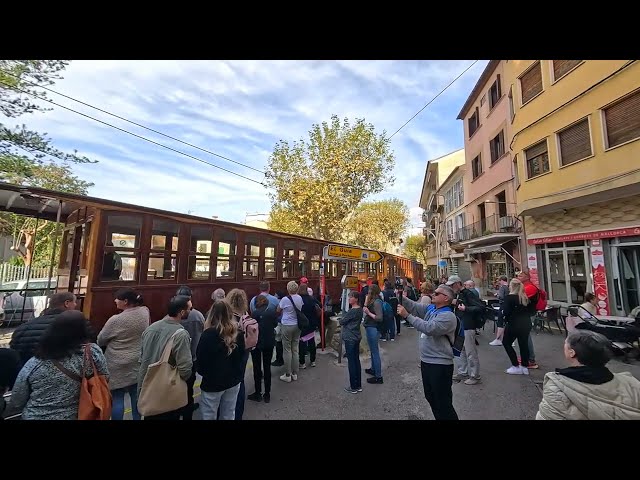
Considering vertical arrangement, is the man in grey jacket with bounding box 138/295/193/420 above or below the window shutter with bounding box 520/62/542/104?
below

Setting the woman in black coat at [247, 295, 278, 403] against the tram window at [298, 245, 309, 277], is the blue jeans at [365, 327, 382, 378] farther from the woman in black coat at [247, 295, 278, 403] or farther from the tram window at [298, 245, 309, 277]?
the tram window at [298, 245, 309, 277]

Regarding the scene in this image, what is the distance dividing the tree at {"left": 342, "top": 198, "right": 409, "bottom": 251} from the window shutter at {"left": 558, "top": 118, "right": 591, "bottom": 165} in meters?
Result: 27.6

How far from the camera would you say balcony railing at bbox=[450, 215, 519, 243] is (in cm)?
1395

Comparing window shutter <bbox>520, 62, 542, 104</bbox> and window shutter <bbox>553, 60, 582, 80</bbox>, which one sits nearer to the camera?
window shutter <bbox>553, 60, 582, 80</bbox>

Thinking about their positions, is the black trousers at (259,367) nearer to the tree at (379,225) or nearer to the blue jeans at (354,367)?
the blue jeans at (354,367)

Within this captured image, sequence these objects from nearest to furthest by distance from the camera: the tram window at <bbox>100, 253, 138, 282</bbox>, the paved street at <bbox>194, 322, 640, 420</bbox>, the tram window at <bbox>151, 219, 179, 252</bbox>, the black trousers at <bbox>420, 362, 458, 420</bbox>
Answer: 1. the black trousers at <bbox>420, 362, 458, 420</bbox>
2. the paved street at <bbox>194, 322, 640, 420</bbox>
3. the tram window at <bbox>100, 253, 138, 282</bbox>
4. the tram window at <bbox>151, 219, 179, 252</bbox>

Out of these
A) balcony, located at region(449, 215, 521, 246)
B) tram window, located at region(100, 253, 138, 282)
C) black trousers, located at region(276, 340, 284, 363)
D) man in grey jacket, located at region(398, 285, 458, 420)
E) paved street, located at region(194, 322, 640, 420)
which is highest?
balcony, located at region(449, 215, 521, 246)

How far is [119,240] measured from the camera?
587 cm

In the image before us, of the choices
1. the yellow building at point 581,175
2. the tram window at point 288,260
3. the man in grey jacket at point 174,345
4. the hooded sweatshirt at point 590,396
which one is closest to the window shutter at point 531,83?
the yellow building at point 581,175

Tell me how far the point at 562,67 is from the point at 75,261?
15.8 metres

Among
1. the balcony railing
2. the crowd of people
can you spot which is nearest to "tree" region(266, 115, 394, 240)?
the balcony railing


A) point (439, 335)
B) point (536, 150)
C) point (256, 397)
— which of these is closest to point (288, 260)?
point (256, 397)
